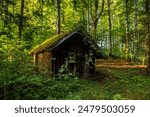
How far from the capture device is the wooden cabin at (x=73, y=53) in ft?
88.3

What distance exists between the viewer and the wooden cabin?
26922 mm

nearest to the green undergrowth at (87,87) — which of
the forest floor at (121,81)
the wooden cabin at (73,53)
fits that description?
the forest floor at (121,81)

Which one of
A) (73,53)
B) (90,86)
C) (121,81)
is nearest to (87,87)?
(90,86)

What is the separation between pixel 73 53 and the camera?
2789 centimetres

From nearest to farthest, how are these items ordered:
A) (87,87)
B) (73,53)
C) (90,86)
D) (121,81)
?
(87,87)
(90,86)
(121,81)
(73,53)

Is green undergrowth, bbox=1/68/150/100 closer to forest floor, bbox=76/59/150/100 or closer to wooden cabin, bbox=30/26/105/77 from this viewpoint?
forest floor, bbox=76/59/150/100

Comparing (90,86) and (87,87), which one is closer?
(87,87)

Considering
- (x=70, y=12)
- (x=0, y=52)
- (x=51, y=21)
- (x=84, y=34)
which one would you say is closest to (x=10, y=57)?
(x=0, y=52)

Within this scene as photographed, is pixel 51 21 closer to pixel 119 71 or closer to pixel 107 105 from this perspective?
pixel 119 71

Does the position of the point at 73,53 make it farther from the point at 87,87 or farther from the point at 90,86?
the point at 87,87

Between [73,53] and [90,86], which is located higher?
[73,53]

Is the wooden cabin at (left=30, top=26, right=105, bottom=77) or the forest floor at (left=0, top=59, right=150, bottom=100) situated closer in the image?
the forest floor at (left=0, top=59, right=150, bottom=100)

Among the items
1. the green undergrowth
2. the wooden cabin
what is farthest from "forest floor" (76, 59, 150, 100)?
the wooden cabin

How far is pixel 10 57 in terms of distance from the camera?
574 inches
